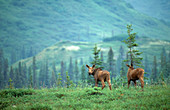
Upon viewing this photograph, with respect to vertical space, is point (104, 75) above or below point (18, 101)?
above

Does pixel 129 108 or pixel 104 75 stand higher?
pixel 104 75

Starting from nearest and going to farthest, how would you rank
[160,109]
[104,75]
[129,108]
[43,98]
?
[160,109] < [129,108] < [43,98] < [104,75]

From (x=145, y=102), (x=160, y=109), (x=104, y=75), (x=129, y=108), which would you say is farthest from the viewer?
(x=104, y=75)

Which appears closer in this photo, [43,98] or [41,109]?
[41,109]

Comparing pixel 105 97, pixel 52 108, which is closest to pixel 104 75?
pixel 105 97

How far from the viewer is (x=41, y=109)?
10547 mm

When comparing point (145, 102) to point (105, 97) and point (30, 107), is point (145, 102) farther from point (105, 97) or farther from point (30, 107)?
point (30, 107)

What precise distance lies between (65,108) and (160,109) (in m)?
5.04

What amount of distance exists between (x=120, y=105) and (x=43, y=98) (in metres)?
5.84

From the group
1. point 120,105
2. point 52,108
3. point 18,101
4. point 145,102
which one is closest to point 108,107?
point 120,105

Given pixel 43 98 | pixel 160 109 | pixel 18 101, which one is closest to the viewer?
pixel 160 109

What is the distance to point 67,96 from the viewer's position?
46.6 feet

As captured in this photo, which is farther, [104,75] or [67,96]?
[104,75]

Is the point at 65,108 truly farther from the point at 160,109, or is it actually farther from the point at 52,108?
the point at 160,109
